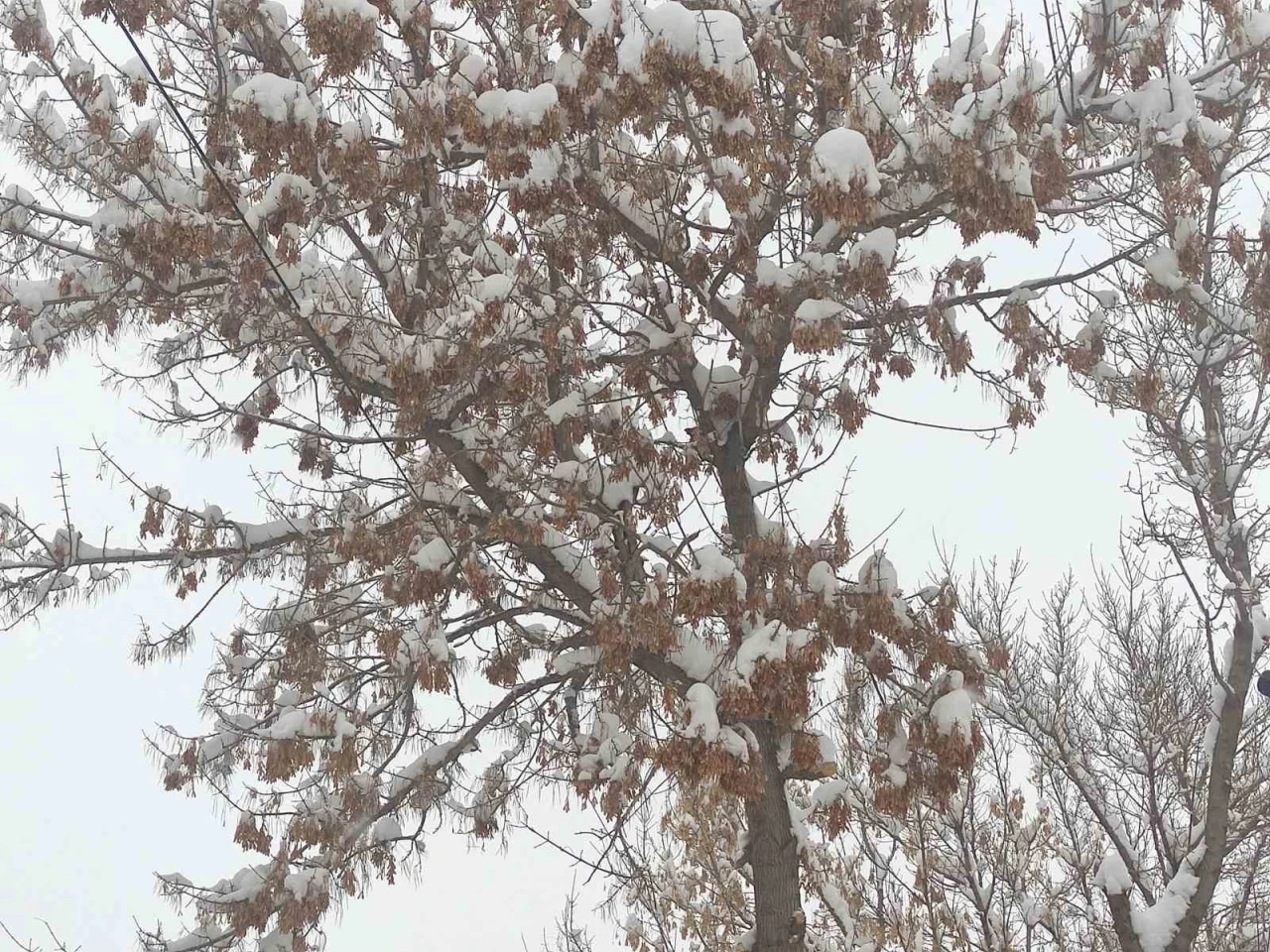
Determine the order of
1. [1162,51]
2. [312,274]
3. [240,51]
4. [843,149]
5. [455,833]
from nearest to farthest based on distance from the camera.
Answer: [843,149], [1162,51], [312,274], [240,51], [455,833]

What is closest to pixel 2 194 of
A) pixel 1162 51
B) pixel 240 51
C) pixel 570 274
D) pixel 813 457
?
pixel 240 51

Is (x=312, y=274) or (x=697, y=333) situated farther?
A: (x=697, y=333)

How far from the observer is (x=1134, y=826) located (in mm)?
11883

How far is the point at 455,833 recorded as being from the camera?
21.0ft

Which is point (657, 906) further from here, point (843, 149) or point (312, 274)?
point (843, 149)

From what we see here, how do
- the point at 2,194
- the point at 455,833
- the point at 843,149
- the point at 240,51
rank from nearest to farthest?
the point at 843,149, the point at 240,51, the point at 2,194, the point at 455,833

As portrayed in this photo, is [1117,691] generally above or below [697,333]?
above

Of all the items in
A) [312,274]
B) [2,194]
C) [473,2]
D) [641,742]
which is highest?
[473,2]

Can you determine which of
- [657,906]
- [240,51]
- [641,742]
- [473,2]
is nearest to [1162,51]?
[473,2]

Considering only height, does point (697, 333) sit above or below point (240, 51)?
below

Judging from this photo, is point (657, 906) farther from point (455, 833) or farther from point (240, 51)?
point (240, 51)

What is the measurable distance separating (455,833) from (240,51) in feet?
14.8

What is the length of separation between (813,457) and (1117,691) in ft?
25.9

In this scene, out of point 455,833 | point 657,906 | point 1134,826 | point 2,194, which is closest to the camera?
point 2,194
